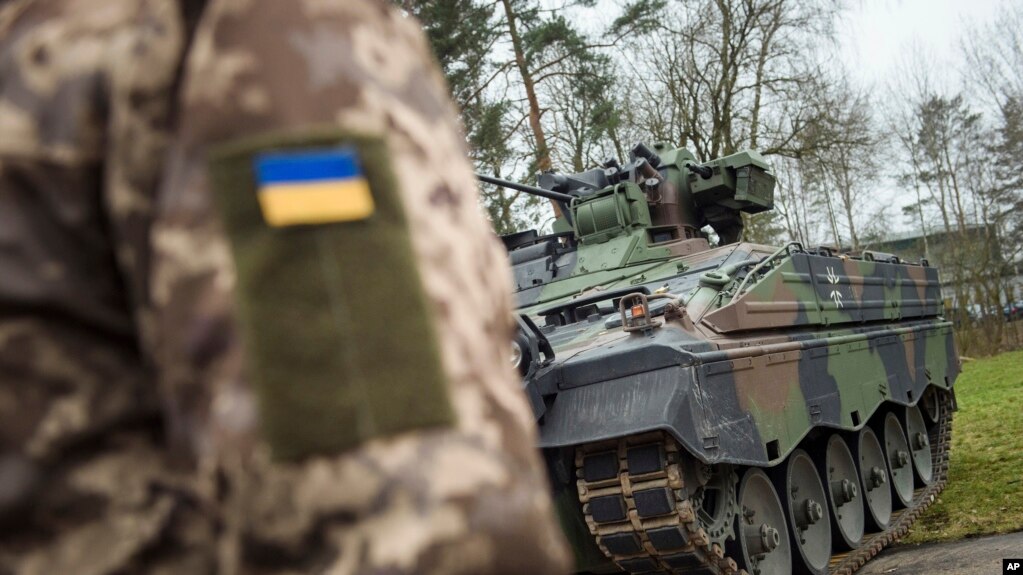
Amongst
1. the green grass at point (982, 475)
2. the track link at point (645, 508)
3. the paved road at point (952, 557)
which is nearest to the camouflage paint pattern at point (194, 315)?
the track link at point (645, 508)

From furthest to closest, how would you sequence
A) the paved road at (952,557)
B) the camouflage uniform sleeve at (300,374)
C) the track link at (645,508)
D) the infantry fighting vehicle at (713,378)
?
the paved road at (952,557) < the infantry fighting vehicle at (713,378) < the track link at (645,508) < the camouflage uniform sleeve at (300,374)

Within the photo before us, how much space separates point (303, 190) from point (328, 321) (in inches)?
3.5

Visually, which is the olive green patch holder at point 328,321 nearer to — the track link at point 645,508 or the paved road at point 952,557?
the track link at point 645,508

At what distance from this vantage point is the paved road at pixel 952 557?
632cm

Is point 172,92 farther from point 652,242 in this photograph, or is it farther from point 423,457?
point 652,242

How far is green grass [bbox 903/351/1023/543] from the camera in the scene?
798 cm

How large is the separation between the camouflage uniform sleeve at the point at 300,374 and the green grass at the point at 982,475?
25.1 ft

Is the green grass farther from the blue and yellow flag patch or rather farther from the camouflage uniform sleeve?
the blue and yellow flag patch

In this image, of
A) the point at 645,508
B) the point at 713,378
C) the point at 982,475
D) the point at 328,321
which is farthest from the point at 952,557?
the point at 328,321

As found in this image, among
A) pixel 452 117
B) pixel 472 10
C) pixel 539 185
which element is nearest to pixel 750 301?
pixel 539 185

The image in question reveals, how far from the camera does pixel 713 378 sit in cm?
538

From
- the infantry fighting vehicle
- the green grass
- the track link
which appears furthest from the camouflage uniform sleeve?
the green grass

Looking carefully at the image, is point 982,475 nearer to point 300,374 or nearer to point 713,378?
point 713,378

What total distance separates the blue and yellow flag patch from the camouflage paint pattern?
0.09 ft
